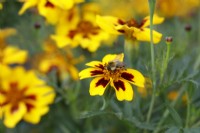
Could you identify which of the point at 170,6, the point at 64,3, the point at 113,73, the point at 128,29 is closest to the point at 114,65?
the point at 113,73

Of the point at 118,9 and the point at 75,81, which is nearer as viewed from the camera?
the point at 75,81

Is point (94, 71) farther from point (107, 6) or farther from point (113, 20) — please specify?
point (107, 6)

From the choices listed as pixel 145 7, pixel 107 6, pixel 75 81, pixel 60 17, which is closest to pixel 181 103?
pixel 75 81

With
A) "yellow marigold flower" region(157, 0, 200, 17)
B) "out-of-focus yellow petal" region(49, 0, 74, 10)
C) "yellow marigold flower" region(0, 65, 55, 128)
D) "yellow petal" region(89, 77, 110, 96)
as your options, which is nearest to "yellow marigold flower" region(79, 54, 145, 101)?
"yellow petal" region(89, 77, 110, 96)

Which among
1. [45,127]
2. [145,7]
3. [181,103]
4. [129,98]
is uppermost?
[145,7]

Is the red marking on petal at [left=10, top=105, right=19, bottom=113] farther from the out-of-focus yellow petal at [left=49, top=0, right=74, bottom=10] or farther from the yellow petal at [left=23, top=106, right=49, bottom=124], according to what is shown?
the out-of-focus yellow petal at [left=49, top=0, right=74, bottom=10]

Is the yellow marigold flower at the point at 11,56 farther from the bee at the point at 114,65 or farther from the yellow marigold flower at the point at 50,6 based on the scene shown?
the bee at the point at 114,65

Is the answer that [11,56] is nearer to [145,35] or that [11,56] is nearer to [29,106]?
[29,106]

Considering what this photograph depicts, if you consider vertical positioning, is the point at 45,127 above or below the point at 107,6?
below
